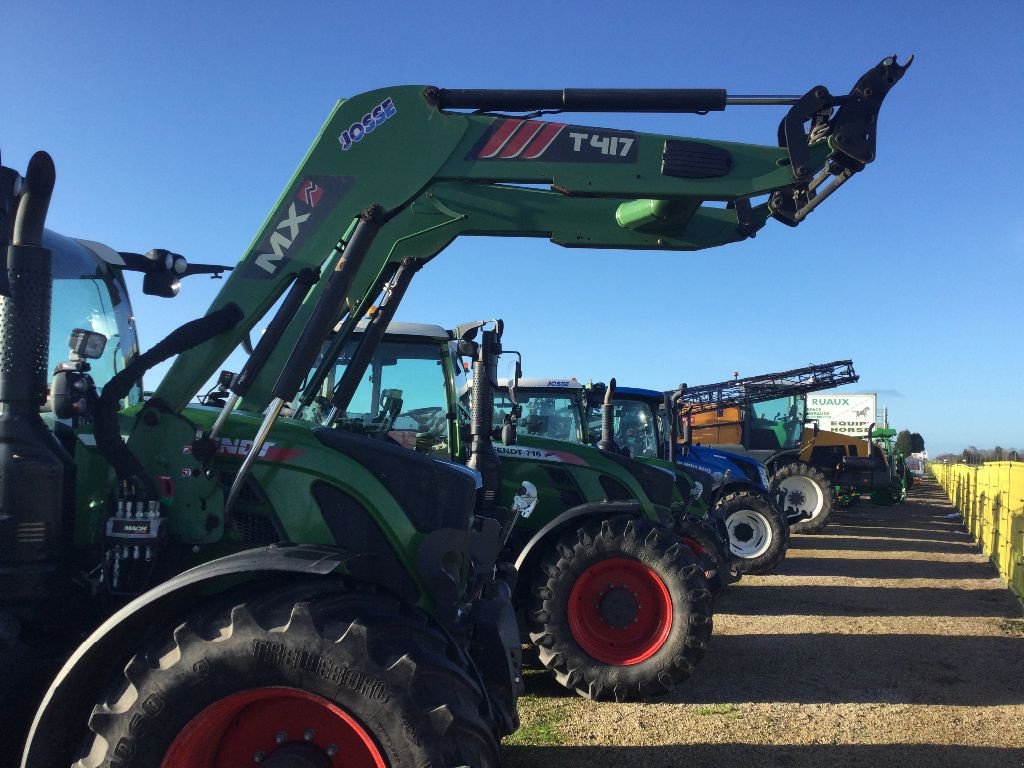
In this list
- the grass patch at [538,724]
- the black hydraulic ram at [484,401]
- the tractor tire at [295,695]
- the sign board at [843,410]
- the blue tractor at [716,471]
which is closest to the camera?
the tractor tire at [295,695]

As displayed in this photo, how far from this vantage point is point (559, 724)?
506 centimetres

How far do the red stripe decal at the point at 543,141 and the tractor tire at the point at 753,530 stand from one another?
8878 millimetres

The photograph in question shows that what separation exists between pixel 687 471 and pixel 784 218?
6.72m

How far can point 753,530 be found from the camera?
12.1 meters

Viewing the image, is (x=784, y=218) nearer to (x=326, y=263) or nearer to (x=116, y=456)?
(x=326, y=263)

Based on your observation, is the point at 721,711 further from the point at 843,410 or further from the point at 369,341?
the point at 843,410

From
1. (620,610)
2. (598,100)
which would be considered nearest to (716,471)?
(620,610)

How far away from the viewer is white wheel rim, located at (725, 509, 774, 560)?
11883 mm

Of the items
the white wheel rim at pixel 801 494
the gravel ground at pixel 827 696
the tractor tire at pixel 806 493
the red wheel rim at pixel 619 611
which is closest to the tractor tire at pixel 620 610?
the red wheel rim at pixel 619 611

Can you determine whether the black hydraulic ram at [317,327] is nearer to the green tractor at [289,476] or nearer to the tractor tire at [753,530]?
the green tractor at [289,476]

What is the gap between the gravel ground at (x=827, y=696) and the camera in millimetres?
4609

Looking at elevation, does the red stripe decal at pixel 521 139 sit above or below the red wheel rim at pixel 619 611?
above

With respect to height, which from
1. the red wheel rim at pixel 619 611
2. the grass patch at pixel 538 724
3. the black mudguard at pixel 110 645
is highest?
the black mudguard at pixel 110 645

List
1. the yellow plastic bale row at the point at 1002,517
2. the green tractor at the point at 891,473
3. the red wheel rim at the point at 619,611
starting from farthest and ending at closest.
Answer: the green tractor at the point at 891,473
the yellow plastic bale row at the point at 1002,517
the red wheel rim at the point at 619,611
